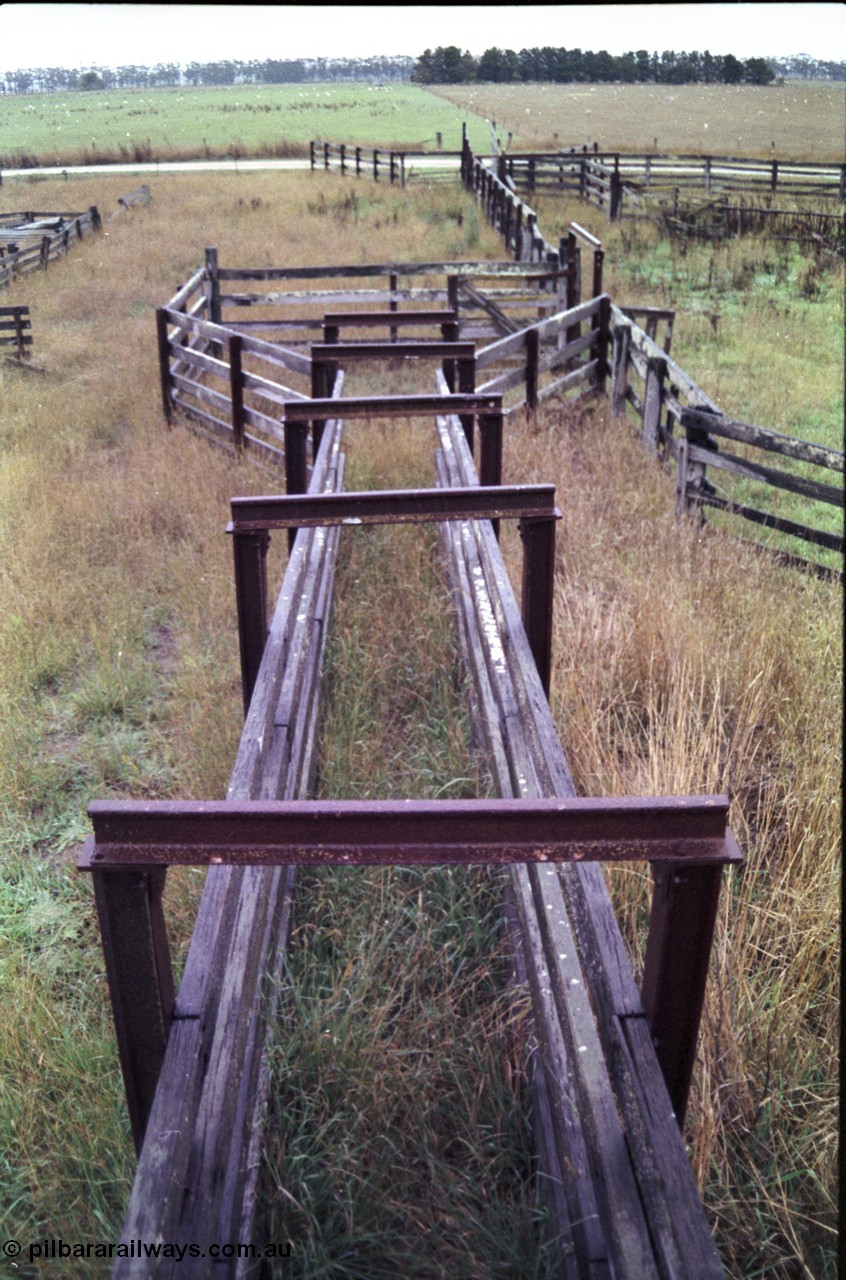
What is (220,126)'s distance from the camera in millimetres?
53188

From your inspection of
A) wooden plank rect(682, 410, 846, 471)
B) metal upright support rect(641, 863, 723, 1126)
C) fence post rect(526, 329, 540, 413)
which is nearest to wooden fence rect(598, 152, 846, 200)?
fence post rect(526, 329, 540, 413)

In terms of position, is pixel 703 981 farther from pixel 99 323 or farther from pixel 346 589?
pixel 99 323

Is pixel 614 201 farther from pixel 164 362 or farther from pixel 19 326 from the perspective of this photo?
pixel 164 362

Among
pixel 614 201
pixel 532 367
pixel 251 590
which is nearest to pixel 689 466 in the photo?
pixel 532 367

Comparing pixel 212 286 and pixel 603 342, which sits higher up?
pixel 212 286

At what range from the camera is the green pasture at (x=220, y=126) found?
123 feet

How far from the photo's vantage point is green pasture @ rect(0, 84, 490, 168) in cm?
3744

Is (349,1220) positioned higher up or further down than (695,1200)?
further down

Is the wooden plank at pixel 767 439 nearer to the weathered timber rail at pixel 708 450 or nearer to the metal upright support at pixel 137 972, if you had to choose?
the weathered timber rail at pixel 708 450

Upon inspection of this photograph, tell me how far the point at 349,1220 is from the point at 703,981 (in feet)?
3.10

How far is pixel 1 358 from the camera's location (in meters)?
12.2

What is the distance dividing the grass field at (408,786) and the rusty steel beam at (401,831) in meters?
1.01

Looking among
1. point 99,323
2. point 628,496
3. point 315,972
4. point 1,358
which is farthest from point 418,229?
point 315,972

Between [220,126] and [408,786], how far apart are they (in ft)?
187
